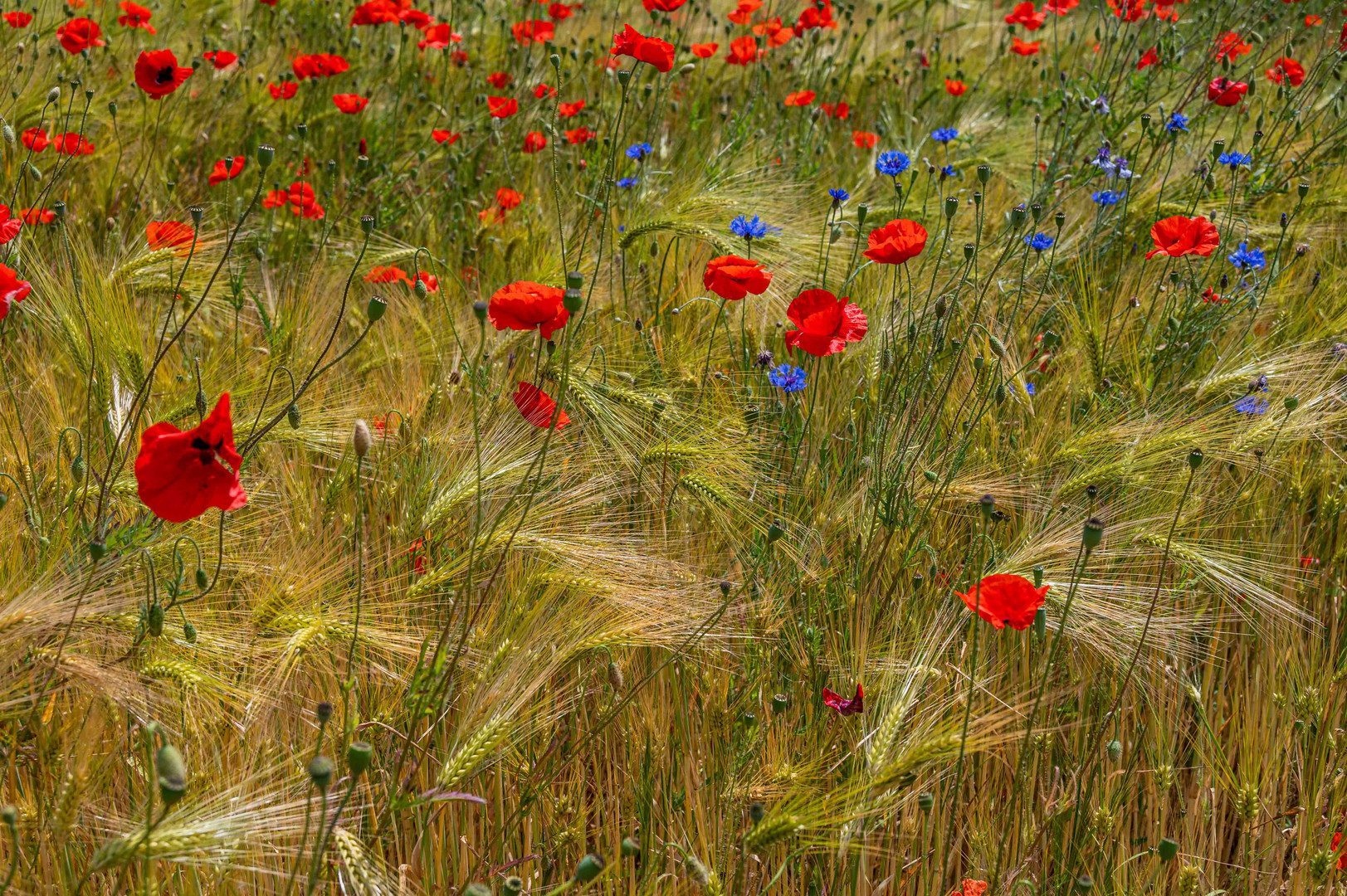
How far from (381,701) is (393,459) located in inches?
25.1

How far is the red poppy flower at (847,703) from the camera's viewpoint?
4.96 ft

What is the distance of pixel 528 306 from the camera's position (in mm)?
1677

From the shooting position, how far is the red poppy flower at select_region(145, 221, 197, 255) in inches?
83.1

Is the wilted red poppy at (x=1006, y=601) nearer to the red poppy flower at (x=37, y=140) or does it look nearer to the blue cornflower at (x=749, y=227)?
the blue cornflower at (x=749, y=227)

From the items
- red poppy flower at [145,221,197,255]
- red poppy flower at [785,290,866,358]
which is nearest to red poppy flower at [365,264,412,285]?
red poppy flower at [145,221,197,255]

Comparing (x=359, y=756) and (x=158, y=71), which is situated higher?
(x=158, y=71)

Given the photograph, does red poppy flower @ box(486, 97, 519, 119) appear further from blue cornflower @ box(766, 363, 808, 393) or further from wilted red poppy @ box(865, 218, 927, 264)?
wilted red poppy @ box(865, 218, 927, 264)

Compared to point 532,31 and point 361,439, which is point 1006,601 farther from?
point 532,31

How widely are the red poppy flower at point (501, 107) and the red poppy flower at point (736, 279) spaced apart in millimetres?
1376

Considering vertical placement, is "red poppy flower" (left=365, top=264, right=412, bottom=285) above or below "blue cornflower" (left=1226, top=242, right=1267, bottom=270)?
below

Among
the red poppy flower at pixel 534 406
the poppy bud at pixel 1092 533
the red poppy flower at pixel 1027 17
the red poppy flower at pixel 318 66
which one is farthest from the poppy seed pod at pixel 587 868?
the red poppy flower at pixel 1027 17

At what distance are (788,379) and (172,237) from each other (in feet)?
3.90

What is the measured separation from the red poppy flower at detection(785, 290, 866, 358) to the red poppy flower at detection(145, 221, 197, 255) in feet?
3.73

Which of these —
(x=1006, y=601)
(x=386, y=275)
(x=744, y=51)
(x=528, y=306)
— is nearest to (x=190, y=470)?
(x=528, y=306)
